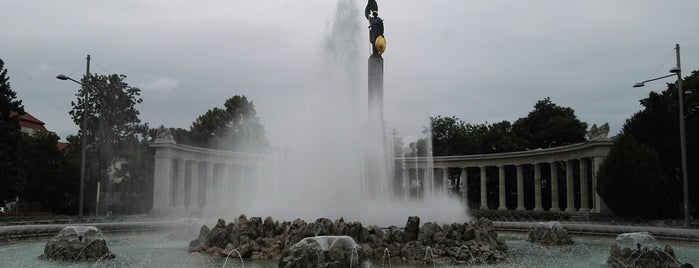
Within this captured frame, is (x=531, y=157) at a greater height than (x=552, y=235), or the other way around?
(x=531, y=157)

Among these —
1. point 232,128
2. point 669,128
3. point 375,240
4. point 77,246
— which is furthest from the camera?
point 232,128

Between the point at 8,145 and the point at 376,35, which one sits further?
the point at 8,145

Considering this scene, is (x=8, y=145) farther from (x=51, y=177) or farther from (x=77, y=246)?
(x=77, y=246)

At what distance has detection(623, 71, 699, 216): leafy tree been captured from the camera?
45.5 meters

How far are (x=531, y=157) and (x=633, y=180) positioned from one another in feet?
69.1

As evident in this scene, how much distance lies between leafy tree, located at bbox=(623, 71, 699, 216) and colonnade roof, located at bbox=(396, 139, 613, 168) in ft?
11.1

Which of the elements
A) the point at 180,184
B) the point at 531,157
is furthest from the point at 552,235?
the point at 180,184

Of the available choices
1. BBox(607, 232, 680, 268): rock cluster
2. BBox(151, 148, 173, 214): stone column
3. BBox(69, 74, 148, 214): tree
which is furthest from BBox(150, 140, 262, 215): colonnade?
BBox(607, 232, 680, 268): rock cluster

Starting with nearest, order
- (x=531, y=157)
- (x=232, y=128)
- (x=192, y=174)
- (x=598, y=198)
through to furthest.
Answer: (x=598, y=198) → (x=192, y=174) → (x=531, y=157) → (x=232, y=128)

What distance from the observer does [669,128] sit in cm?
4606

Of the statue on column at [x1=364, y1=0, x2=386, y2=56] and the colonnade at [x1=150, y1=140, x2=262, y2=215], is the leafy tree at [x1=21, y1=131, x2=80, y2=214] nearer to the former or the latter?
Answer: the colonnade at [x1=150, y1=140, x2=262, y2=215]

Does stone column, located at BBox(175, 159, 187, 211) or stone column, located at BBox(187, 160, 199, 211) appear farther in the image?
stone column, located at BBox(187, 160, 199, 211)

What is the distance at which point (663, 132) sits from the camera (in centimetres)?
4656

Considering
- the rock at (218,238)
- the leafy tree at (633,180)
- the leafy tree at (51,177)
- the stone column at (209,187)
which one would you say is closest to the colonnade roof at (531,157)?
the leafy tree at (633,180)
